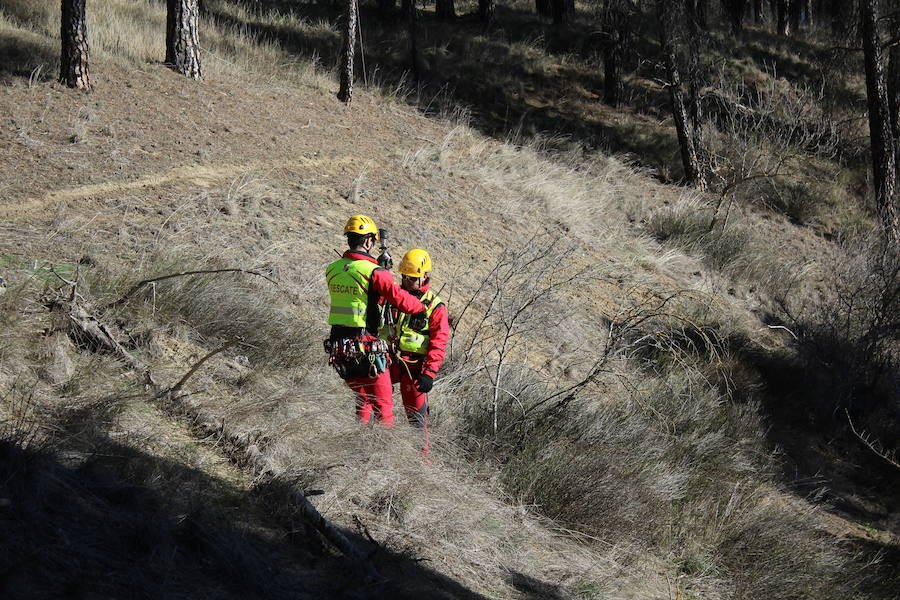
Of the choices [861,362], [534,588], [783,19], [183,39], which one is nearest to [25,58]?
[183,39]

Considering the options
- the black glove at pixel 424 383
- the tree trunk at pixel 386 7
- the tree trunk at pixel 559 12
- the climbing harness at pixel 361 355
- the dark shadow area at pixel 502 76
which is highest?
the tree trunk at pixel 559 12

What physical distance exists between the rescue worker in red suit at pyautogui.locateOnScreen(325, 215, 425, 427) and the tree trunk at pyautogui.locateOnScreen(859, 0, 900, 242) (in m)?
12.5

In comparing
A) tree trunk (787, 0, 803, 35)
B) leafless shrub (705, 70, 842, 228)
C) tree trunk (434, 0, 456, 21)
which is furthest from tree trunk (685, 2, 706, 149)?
tree trunk (787, 0, 803, 35)

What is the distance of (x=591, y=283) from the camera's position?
12.5 m

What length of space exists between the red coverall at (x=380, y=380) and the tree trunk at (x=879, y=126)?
12452 millimetres

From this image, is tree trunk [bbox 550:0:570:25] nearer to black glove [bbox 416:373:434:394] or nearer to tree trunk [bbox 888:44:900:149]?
tree trunk [bbox 888:44:900:149]

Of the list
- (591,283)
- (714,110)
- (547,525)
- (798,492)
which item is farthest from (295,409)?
(714,110)

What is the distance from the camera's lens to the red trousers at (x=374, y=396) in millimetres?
6297

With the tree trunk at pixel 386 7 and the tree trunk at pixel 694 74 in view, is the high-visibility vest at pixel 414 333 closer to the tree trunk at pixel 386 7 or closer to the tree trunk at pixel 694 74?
the tree trunk at pixel 694 74

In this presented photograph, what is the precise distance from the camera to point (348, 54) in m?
14.9

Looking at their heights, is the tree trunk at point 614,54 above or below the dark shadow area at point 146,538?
above

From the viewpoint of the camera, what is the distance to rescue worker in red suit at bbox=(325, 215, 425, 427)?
6.14 meters

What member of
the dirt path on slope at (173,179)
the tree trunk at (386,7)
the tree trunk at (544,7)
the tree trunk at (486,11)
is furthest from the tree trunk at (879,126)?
the tree trunk at (544,7)

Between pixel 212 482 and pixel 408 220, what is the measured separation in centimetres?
702
